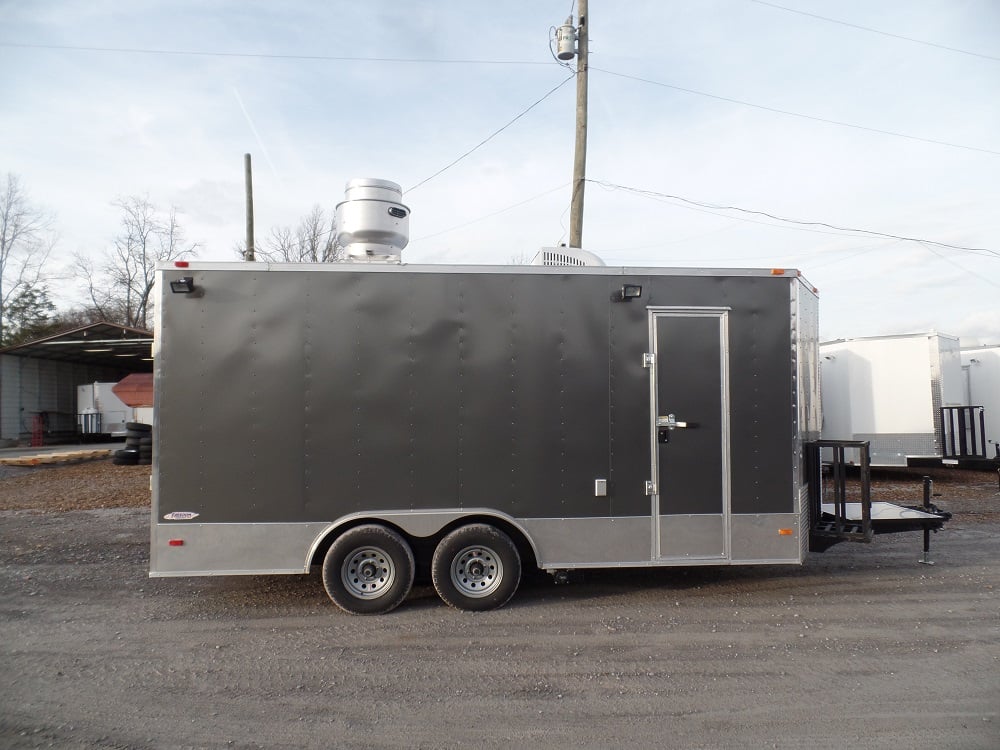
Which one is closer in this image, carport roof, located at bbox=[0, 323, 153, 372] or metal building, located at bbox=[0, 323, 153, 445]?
carport roof, located at bbox=[0, 323, 153, 372]

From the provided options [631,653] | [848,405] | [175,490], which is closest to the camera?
[631,653]

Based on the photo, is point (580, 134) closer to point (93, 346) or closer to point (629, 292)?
point (629, 292)

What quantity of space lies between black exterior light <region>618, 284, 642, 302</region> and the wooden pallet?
17310 millimetres


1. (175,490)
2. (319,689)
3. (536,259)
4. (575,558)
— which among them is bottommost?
(319,689)

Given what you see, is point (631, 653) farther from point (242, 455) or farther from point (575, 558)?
point (242, 455)

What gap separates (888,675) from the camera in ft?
13.7

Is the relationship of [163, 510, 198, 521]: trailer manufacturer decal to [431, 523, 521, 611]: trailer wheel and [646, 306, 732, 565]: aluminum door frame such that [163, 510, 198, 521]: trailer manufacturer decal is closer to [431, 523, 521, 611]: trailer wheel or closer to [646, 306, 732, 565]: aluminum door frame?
[431, 523, 521, 611]: trailer wheel

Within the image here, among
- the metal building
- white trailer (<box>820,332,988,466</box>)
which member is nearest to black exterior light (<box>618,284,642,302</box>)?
white trailer (<box>820,332,988,466</box>)

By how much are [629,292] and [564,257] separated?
2.91 feet

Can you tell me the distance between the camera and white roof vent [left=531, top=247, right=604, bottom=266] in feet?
19.6

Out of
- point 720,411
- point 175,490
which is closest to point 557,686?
point 720,411

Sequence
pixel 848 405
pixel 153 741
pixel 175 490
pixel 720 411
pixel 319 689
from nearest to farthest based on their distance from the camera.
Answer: pixel 153 741 → pixel 319 689 → pixel 175 490 → pixel 720 411 → pixel 848 405

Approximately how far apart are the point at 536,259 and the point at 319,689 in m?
3.90

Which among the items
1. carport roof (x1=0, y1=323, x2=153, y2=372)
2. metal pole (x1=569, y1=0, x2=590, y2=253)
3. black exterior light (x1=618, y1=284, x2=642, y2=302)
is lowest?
black exterior light (x1=618, y1=284, x2=642, y2=302)
